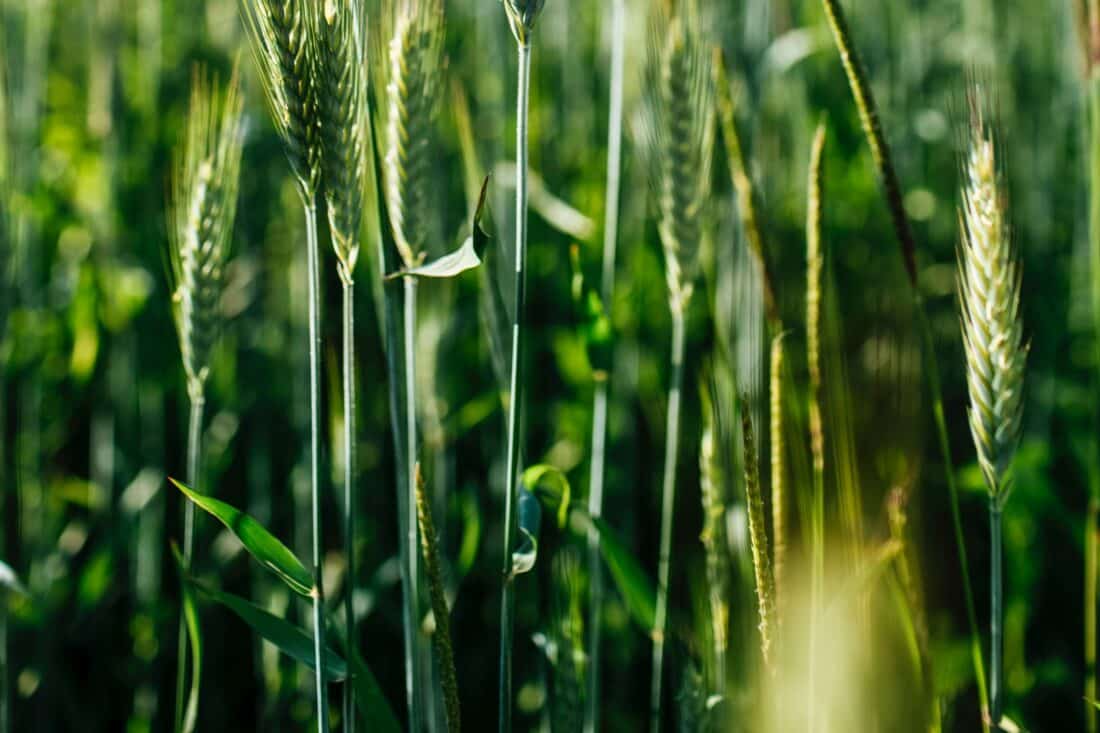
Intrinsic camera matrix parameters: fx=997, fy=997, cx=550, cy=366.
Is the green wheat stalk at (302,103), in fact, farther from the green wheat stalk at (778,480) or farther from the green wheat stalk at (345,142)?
the green wheat stalk at (778,480)

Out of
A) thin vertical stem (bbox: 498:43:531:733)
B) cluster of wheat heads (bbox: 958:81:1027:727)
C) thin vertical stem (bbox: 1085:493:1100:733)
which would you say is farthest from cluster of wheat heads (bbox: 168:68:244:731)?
thin vertical stem (bbox: 1085:493:1100:733)

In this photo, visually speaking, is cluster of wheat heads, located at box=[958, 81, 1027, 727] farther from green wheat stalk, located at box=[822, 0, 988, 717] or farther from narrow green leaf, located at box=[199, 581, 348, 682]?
narrow green leaf, located at box=[199, 581, 348, 682]

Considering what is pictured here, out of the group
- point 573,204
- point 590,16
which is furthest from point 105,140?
point 590,16

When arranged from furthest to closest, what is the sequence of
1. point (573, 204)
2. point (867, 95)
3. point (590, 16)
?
1. point (590, 16)
2. point (573, 204)
3. point (867, 95)

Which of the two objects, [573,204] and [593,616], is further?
[573,204]

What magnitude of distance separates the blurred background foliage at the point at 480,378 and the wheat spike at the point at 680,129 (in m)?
0.12

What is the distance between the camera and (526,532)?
68 cm

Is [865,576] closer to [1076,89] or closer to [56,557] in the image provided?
[56,557]

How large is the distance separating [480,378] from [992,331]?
1.07 m

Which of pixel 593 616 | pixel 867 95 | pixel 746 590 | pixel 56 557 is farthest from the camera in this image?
pixel 56 557

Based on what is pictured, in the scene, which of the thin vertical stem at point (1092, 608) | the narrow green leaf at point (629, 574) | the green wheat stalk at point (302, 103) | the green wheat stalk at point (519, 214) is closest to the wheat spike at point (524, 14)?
the green wheat stalk at point (519, 214)

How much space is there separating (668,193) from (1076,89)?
49.3 inches

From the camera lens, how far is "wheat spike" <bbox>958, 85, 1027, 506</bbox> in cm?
57

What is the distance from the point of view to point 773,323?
0.71 meters
